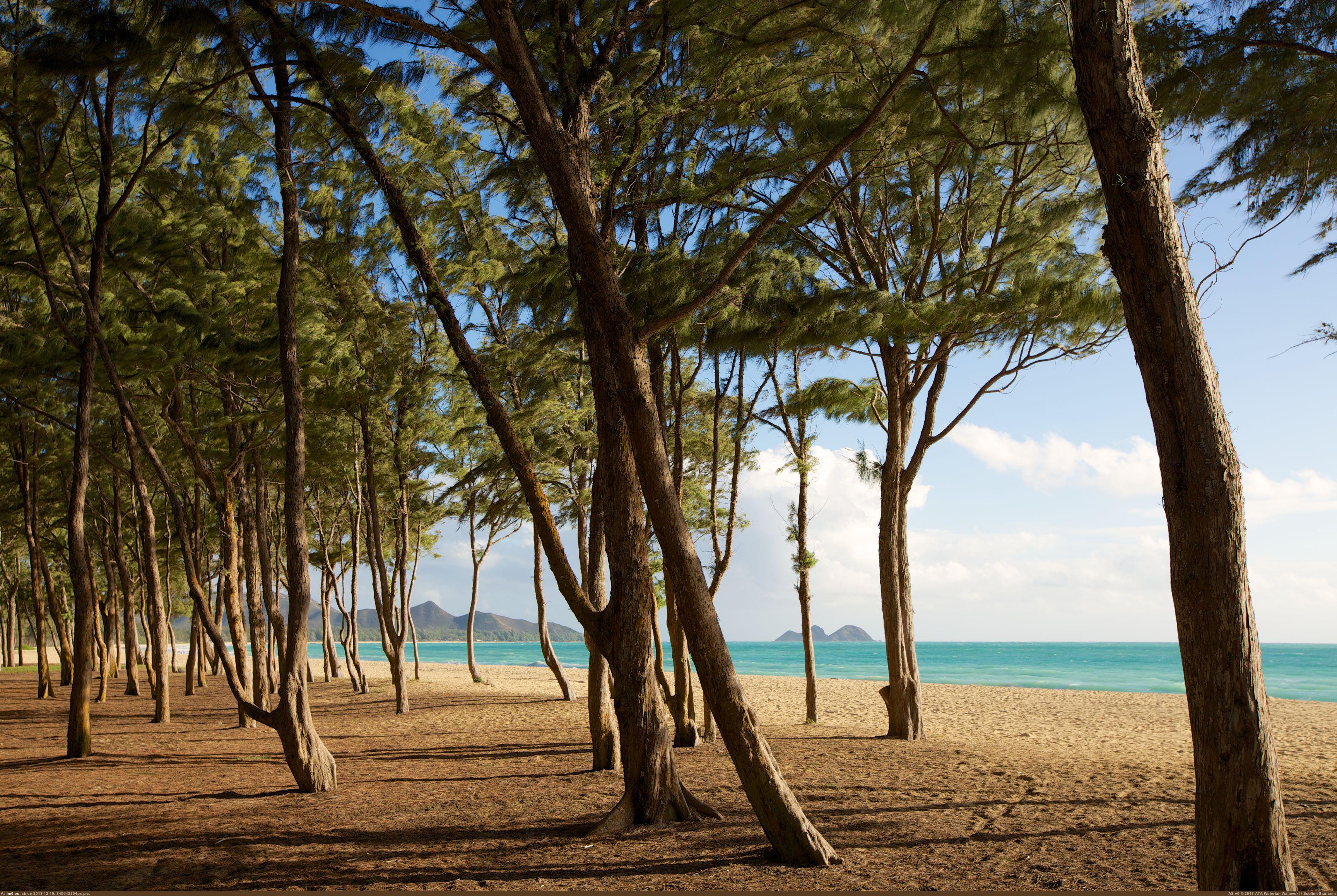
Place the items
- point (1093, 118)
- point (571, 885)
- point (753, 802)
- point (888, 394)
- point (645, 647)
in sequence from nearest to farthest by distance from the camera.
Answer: point (1093, 118) < point (571, 885) < point (753, 802) < point (645, 647) < point (888, 394)

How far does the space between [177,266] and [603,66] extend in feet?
22.7

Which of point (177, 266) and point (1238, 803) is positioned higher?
point (177, 266)

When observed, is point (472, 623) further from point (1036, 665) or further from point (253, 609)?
point (1036, 665)

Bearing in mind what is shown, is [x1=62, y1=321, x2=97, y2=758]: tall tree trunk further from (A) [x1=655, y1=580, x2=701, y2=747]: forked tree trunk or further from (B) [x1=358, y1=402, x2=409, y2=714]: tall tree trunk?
(A) [x1=655, y1=580, x2=701, y2=747]: forked tree trunk

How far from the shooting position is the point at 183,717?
38.7 ft

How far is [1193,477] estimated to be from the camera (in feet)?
8.98

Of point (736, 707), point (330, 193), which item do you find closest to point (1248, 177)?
point (736, 707)

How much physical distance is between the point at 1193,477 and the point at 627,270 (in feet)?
17.8

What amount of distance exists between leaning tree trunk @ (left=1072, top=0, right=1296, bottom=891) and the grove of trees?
0.04 feet

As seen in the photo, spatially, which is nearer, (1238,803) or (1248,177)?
(1238,803)

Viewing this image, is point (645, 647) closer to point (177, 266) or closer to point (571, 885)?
point (571, 885)

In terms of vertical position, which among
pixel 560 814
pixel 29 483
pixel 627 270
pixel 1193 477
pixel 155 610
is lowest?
pixel 560 814

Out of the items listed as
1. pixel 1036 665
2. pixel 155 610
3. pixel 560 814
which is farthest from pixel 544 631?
pixel 1036 665

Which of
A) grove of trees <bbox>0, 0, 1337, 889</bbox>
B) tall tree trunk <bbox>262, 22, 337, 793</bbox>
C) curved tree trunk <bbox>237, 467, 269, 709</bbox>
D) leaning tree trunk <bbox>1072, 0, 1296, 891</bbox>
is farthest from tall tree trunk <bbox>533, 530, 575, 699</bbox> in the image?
leaning tree trunk <bbox>1072, 0, 1296, 891</bbox>
